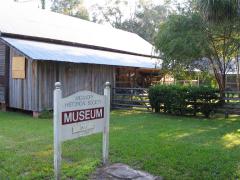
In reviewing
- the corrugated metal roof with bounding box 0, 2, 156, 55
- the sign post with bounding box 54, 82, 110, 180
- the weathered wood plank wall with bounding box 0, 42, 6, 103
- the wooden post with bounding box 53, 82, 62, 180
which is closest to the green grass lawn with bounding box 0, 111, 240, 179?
the wooden post with bounding box 53, 82, 62, 180

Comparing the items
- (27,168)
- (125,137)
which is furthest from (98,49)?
(27,168)

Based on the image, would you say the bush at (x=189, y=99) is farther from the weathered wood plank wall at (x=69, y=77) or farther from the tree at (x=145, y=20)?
the tree at (x=145, y=20)

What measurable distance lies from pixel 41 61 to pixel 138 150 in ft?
26.8

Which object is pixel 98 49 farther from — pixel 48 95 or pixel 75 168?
pixel 75 168

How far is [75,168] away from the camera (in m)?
6.12

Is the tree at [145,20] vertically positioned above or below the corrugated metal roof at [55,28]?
above

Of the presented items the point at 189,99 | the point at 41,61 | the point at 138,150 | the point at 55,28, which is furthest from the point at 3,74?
the point at 138,150

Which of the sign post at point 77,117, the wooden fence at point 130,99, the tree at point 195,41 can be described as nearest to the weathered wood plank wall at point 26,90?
the wooden fence at point 130,99

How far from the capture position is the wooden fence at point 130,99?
16750 mm

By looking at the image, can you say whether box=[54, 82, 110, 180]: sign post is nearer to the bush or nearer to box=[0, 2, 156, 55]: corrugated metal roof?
the bush

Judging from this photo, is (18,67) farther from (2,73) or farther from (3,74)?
(2,73)

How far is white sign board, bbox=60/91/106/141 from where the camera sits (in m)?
5.58

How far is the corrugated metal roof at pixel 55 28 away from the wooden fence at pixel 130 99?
12.2ft

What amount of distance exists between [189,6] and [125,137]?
30.5 feet
